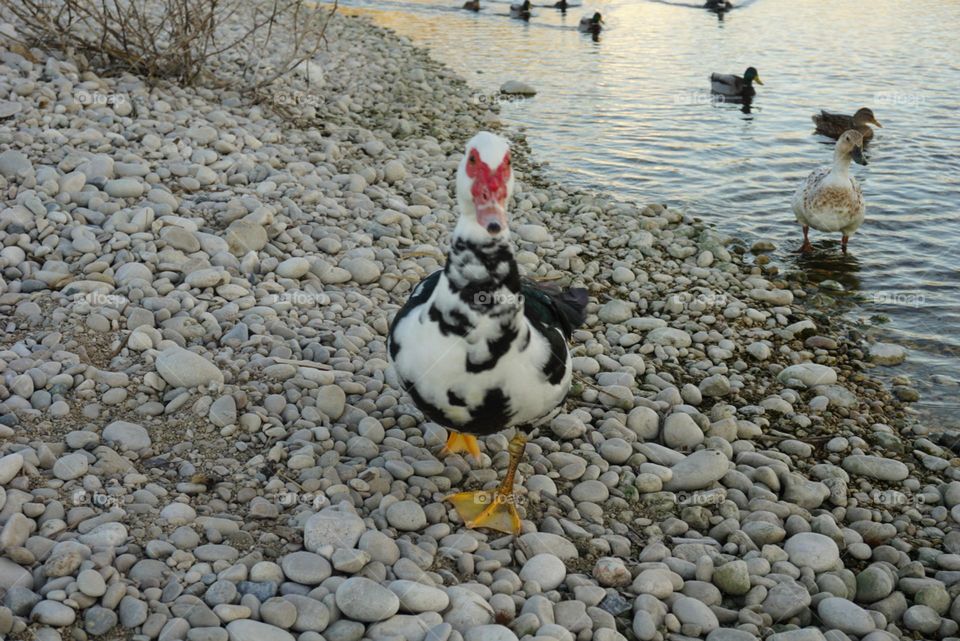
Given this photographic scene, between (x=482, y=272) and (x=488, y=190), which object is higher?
(x=488, y=190)

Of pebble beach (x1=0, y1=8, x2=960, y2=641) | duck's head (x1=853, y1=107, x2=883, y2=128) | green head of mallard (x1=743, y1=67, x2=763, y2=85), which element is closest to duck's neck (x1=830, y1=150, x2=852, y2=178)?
pebble beach (x1=0, y1=8, x2=960, y2=641)

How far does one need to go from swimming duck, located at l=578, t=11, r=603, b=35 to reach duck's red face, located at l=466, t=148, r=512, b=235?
18.5 meters

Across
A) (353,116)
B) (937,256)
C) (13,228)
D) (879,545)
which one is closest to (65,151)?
(13,228)

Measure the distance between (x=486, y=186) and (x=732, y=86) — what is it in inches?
473

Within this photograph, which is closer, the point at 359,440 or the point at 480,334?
the point at 480,334

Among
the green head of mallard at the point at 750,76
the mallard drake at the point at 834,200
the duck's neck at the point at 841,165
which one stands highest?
the green head of mallard at the point at 750,76

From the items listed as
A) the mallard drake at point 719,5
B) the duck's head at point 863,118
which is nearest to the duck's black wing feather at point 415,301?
the duck's head at point 863,118

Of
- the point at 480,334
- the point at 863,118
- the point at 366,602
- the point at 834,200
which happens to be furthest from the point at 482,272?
the point at 863,118

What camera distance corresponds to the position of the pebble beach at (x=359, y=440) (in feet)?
10.9

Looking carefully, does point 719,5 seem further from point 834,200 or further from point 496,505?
point 496,505

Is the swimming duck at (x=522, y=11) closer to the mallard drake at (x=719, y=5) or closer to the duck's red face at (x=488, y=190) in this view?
the mallard drake at (x=719, y=5)

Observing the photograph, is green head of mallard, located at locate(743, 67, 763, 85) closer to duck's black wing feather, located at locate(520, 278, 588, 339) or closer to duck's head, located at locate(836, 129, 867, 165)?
duck's head, located at locate(836, 129, 867, 165)

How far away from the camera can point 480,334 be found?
345cm

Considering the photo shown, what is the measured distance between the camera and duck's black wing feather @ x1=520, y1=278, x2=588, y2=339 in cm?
400
